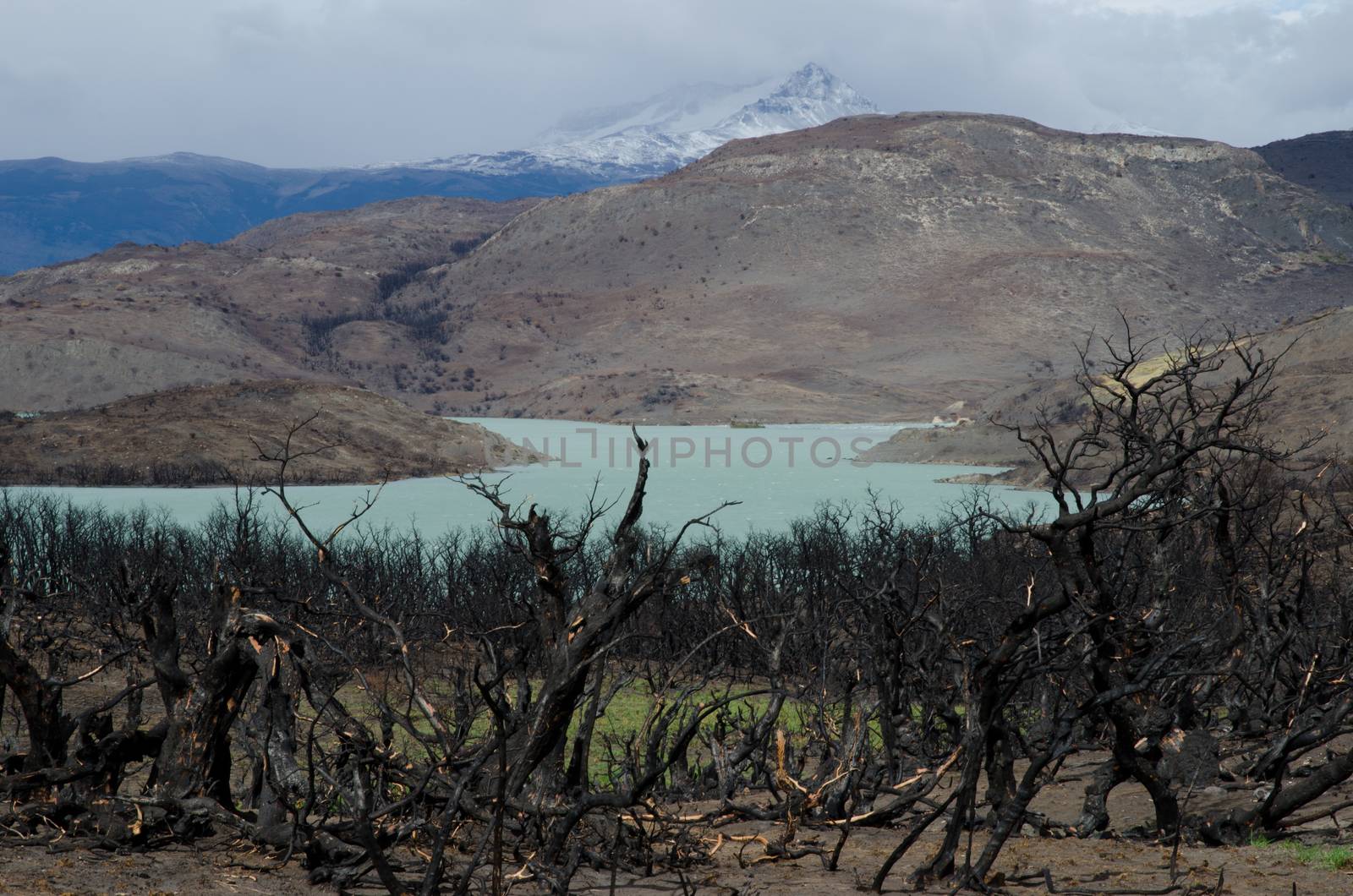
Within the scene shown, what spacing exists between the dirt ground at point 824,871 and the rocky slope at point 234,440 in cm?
5485

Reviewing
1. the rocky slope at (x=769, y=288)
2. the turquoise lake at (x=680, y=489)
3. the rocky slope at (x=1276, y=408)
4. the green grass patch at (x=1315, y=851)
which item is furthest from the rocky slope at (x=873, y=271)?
the green grass patch at (x=1315, y=851)

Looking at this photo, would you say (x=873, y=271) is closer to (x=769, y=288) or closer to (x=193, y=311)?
(x=769, y=288)

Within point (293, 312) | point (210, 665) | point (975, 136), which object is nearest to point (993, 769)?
point (210, 665)

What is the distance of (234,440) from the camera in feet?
240

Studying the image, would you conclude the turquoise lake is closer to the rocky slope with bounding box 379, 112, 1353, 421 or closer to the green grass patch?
the rocky slope with bounding box 379, 112, 1353, 421

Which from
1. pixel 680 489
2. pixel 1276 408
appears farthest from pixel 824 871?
pixel 1276 408

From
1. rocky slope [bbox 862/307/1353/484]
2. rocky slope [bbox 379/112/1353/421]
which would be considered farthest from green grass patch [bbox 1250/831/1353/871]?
rocky slope [bbox 379/112/1353/421]

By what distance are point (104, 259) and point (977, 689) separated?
7183 inches

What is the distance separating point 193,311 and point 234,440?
6692 centimetres

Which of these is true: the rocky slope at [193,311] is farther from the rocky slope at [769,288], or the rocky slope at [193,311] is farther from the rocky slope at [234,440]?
the rocky slope at [234,440]

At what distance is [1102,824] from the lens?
33.4 feet

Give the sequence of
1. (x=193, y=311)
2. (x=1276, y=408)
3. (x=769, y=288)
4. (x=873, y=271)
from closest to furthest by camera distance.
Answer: (x=1276, y=408) → (x=193, y=311) → (x=769, y=288) → (x=873, y=271)

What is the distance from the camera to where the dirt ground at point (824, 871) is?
22.7ft

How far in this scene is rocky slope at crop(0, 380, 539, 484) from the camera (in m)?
68.1
